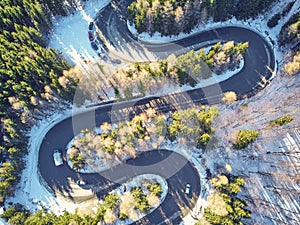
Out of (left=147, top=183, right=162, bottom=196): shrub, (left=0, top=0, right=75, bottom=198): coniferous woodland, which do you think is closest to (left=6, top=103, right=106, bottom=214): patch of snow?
(left=0, top=0, right=75, bottom=198): coniferous woodland

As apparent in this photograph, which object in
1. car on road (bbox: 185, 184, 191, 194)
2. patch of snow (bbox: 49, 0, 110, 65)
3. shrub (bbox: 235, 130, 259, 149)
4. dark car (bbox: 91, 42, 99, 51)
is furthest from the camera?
dark car (bbox: 91, 42, 99, 51)

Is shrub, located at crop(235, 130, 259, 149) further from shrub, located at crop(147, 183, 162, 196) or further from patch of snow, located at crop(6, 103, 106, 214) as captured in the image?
patch of snow, located at crop(6, 103, 106, 214)

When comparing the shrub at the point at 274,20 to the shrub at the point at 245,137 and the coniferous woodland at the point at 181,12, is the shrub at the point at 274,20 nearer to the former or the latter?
the coniferous woodland at the point at 181,12

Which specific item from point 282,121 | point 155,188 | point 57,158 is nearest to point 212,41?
point 282,121

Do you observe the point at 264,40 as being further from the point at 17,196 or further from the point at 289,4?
the point at 17,196

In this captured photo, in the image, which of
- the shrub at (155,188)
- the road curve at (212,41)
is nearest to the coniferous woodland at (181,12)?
the road curve at (212,41)

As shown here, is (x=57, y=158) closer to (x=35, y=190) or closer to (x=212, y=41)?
(x=35, y=190)
